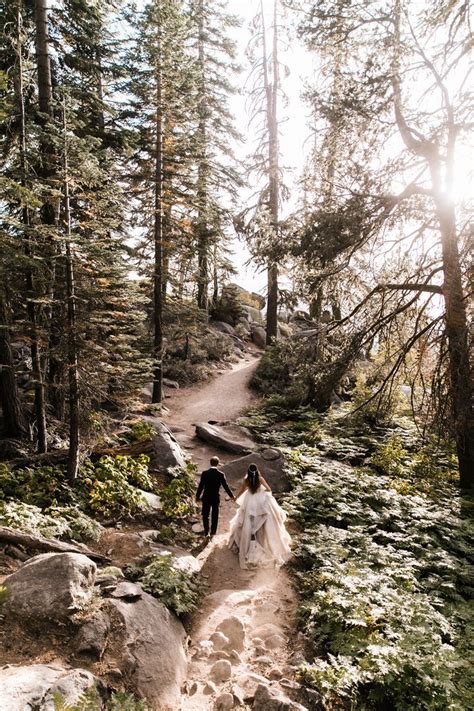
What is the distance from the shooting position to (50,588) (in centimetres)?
451

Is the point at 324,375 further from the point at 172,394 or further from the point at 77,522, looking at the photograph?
the point at 172,394

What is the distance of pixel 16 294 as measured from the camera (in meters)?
8.71

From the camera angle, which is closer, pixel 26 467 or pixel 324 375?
pixel 26 467

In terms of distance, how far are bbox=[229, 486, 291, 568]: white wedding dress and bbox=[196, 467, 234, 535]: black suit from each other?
580mm

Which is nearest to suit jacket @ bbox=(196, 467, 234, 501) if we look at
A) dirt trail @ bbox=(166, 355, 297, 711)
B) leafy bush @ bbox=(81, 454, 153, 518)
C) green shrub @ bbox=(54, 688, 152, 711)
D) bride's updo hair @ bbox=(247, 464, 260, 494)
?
bride's updo hair @ bbox=(247, 464, 260, 494)

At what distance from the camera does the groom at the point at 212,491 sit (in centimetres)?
807

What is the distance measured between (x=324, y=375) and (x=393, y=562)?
14.1ft

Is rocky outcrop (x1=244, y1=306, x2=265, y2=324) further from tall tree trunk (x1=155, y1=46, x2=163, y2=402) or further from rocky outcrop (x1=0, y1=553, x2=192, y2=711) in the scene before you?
rocky outcrop (x1=0, y1=553, x2=192, y2=711)

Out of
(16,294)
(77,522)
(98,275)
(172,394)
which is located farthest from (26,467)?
(172,394)

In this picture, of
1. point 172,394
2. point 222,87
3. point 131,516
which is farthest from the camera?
point 222,87

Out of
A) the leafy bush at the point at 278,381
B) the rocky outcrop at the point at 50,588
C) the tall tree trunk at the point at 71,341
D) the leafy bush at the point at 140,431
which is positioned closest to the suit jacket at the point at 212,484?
the tall tree trunk at the point at 71,341

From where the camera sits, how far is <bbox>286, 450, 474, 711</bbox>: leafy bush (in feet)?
14.3

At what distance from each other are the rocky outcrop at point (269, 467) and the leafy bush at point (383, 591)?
0.47 m

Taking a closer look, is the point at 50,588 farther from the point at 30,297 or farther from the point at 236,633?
the point at 30,297
